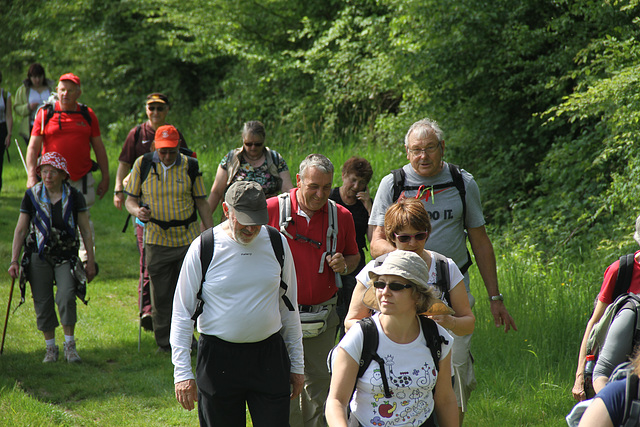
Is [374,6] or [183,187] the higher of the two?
[374,6]

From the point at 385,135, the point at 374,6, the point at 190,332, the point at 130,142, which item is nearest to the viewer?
the point at 190,332

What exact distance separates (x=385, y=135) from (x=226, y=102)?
5.99 m

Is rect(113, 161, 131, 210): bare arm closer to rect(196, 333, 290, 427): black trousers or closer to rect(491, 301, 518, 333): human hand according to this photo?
rect(196, 333, 290, 427): black trousers

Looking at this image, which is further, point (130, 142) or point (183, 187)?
point (130, 142)

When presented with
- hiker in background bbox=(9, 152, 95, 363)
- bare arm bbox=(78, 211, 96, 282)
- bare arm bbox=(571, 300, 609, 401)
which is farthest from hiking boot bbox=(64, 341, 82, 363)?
bare arm bbox=(571, 300, 609, 401)

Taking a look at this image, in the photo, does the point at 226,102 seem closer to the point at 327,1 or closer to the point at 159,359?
the point at 327,1

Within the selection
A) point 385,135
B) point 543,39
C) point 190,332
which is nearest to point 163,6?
point 385,135

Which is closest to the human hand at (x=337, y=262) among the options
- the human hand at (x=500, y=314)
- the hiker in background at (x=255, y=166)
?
the human hand at (x=500, y=314)

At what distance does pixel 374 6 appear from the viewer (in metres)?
15.5

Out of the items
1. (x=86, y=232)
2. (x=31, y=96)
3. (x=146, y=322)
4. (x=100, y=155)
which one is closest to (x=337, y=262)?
(x=86, y=232)

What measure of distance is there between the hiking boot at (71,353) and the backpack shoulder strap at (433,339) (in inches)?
172

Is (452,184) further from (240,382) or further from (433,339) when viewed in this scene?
(240,382)

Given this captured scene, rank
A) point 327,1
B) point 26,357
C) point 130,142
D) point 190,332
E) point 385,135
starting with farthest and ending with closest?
point 327,1 → point 385,135 → point 130,142 → point 26,357 → point 190,332

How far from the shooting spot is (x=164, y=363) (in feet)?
21.9
